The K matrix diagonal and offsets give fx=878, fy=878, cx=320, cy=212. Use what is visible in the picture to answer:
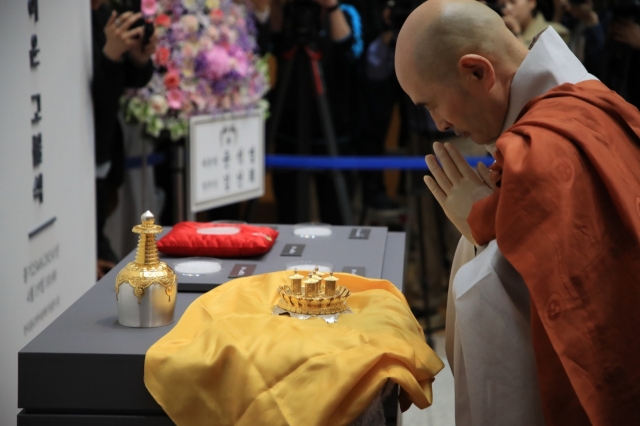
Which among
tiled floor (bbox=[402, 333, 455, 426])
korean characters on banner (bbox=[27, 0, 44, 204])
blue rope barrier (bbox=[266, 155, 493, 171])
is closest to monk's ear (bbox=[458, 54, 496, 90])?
korean characters on banner (bbox=[27, 0, 44, 204])

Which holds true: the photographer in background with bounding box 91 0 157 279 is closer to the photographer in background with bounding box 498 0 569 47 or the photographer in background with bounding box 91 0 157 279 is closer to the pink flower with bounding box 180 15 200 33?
the pink flower with bounding box 180 15 200 33

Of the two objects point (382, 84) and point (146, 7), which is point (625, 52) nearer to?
point (382, 84)

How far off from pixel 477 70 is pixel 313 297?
56 centimetres

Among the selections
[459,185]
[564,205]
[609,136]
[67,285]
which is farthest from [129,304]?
[67,285]

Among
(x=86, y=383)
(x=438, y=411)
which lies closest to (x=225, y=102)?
(x=438, y=411)

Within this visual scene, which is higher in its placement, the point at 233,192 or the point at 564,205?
the point at 564,205

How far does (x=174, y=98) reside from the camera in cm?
370

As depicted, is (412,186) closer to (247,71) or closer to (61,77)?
(247,71)

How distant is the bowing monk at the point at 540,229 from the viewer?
1.49 meters

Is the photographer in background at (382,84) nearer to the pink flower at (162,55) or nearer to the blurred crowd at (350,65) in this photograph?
the blurred crowd at (350,65)

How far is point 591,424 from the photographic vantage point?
1521 millimetres

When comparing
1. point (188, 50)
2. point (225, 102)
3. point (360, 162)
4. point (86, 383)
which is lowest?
point (360, 162)

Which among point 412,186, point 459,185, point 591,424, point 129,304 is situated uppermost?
point 459,185

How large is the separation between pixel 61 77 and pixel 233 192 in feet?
4.08
